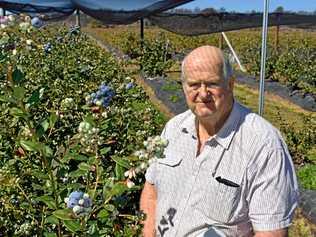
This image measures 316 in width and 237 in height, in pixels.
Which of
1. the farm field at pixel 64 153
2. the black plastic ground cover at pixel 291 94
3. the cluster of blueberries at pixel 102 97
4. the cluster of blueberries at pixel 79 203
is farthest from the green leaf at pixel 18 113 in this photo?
the black plastic ground cover at pixel 291 94

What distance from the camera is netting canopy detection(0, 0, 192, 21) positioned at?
948 cm

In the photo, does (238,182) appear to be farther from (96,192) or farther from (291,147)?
(291,147)

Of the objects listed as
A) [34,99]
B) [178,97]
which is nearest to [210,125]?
[34,99]

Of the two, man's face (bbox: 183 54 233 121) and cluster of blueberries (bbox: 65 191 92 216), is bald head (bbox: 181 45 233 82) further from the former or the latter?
cluster of blueberries (bbox: 65 191 92 216)

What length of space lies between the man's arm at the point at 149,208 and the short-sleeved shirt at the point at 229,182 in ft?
0.29

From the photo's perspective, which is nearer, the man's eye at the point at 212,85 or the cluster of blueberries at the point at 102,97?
the cluster of blueberries at the point at 102,97

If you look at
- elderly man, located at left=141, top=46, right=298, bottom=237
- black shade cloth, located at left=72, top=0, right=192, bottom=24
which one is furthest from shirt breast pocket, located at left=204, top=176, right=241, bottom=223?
black shade cloth, located at left=72, top=0, right=192, bottom=24

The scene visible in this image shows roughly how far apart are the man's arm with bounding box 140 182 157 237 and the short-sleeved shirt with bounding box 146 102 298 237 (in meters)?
0.09

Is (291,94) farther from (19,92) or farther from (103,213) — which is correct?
(19,92)

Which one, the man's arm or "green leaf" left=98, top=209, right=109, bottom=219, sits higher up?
"green leaf" left=98, top=209, right=109, bottom=219

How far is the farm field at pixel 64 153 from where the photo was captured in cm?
131

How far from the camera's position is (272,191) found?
1824 millimetres

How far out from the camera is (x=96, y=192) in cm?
144

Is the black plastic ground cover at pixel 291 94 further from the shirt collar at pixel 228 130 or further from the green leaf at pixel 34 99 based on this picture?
the green leaf at pixel 34 99
